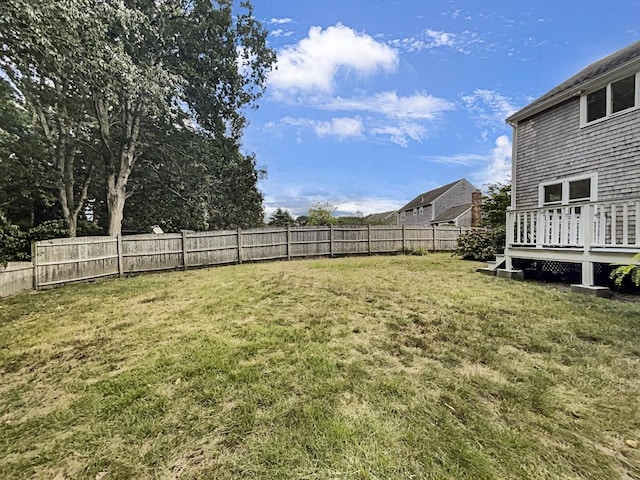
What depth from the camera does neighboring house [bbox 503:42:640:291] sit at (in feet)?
18.7

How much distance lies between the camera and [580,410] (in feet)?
7.23

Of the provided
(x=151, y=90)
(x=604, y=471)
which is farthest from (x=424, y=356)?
(x=151, y=90)

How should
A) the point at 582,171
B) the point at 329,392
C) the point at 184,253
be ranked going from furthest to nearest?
the point at 184,253 → the point at 582,171 → the point at 329,392

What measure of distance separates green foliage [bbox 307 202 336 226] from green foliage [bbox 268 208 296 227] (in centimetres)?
226

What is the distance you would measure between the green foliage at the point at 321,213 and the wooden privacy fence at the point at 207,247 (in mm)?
14918

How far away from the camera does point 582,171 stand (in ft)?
26.0

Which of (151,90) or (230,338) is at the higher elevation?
(151,90)

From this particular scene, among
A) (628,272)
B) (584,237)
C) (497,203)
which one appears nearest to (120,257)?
(628,272)

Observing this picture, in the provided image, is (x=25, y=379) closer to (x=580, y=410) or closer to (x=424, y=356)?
(x=424, y=356)

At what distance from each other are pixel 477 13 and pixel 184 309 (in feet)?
35.8

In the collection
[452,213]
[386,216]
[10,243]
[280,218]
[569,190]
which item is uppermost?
[386,216]

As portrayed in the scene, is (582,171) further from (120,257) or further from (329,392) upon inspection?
(120,257)

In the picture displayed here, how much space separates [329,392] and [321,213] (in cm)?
2978

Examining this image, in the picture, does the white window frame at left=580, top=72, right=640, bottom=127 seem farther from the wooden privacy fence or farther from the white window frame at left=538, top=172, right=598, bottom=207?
the wooden privacy fence
